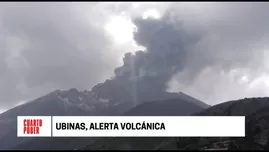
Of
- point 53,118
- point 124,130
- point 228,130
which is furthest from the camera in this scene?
point 228,130

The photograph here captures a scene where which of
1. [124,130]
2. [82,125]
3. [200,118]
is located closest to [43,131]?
[82,125]

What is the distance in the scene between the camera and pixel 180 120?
12275 cm

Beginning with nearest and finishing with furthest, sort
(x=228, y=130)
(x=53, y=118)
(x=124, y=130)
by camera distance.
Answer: (x=124, y=130) → (x=53, y=118) → (x=228, y=130)

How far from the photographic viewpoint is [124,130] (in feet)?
357

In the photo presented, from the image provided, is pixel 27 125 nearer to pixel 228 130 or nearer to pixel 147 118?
pixel 147 118

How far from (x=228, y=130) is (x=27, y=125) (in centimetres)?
6666

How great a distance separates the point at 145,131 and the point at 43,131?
107 feet

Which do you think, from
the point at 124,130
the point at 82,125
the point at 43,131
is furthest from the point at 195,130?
the point at 43,131

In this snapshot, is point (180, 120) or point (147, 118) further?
point (180, 120)

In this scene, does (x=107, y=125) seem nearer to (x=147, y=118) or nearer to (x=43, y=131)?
(x=147, y=118)

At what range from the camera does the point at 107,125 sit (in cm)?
10994

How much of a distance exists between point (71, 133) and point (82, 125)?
29.1 feet

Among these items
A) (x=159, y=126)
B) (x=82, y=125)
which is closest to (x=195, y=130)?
(x=159, y=126)

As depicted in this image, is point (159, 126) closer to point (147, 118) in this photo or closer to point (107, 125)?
point (147, 118)
